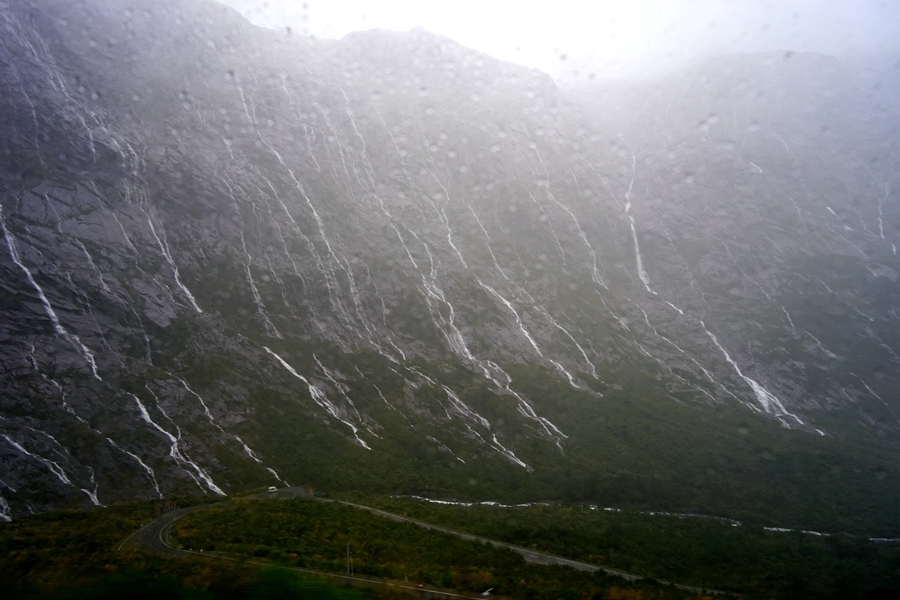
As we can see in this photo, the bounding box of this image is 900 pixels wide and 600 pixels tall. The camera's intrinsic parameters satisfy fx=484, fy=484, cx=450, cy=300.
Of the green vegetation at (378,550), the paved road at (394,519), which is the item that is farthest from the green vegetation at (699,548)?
the green vegetation at (378,550)

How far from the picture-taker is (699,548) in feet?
72.8

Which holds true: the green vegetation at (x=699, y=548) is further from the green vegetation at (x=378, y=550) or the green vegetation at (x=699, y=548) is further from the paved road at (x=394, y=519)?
the green vegetation at (x=378, y=550)

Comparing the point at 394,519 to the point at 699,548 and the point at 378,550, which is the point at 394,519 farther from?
the point at 699,548

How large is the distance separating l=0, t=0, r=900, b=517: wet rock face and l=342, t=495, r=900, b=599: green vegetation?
11419mm

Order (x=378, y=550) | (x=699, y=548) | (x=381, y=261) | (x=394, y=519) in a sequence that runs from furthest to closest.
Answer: (x=381, y=261) → (x=394, y=519) → (x=699, y=548) → (x=378, y=550)

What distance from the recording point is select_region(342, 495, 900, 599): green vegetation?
18.0 metres

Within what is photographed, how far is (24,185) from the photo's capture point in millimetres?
48781

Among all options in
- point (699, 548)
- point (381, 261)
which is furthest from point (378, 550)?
point (381, 261)

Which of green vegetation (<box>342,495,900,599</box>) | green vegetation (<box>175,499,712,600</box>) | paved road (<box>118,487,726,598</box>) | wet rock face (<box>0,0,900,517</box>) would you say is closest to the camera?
green vegetation (<box>175,499,712,600</box>)

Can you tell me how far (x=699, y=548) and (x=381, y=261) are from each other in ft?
150

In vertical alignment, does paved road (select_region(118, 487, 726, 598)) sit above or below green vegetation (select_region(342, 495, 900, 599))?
below

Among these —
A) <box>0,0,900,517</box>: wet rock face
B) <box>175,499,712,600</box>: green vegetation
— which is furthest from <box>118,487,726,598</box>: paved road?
<box>0,0,900,517</box>: wet rock face

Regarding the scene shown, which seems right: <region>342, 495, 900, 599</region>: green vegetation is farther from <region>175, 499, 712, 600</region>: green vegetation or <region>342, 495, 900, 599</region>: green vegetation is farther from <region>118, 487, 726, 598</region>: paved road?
<region>175, 499, 712, 600</region>: green vegetation

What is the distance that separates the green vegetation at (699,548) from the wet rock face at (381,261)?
11419 mm
